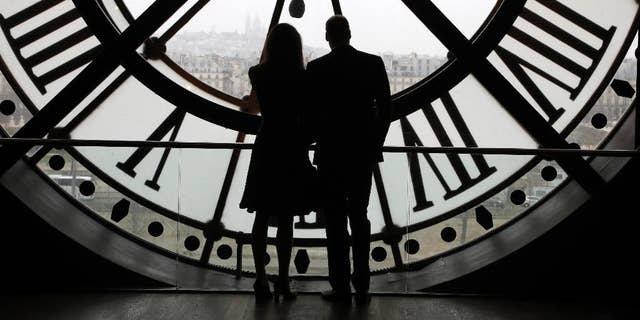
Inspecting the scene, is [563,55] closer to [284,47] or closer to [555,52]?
[555,52]

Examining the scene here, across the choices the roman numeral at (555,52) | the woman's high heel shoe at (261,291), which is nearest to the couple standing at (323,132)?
the woman's high heel shoe at (261,291)

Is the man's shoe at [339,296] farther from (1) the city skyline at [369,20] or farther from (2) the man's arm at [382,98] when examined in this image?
(1) the city skyline at [369,20]

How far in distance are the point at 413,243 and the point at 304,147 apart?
0.60 metres

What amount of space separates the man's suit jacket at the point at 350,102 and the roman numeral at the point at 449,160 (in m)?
0.32

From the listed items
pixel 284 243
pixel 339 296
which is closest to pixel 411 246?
pixel 339 296

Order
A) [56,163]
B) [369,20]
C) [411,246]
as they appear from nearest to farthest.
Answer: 1. [411,246]
2. [56,163]
3. [369,20]

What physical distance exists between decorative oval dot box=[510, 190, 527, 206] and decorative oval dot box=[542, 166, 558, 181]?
0.11 meters

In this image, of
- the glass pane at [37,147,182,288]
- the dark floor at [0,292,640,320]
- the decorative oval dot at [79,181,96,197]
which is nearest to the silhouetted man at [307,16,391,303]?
the dark floor at [0,292,640,320]

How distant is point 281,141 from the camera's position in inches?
86.4

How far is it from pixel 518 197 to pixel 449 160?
0.38 meters

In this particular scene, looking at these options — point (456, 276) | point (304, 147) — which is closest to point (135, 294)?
point (304, 147)

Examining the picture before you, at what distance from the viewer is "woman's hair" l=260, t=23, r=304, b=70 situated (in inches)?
83.7

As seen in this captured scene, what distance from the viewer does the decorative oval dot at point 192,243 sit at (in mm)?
2563

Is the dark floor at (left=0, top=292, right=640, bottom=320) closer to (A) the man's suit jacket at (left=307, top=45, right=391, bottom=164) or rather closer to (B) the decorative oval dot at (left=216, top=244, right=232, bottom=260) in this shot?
(B) the decorative oval dot at (left=216, top=244, right=232, bottom=260)
